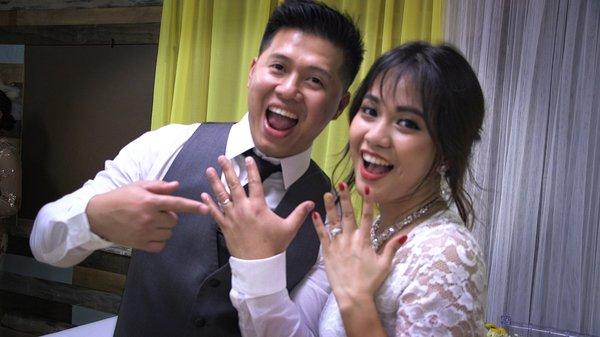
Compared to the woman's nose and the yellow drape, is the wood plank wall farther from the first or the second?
the woman's nose

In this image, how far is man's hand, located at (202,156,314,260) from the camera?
944 mm

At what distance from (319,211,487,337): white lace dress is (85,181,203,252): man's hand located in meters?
0.41

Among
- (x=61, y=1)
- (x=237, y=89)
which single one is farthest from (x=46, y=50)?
(x=237, y=89)

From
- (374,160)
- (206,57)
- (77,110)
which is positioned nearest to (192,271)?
(374,160)

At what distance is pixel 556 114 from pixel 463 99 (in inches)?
47.7

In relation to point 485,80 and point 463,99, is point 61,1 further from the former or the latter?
point 463,99

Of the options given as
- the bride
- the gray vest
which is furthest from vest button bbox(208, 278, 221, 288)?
the bride

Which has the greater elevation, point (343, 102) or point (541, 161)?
point (343, 102)

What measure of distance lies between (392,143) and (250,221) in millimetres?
328

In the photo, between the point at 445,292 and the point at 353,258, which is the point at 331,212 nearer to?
the point at 353,258

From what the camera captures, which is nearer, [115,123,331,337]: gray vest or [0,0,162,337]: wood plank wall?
[115,123,331,337]: gray vest

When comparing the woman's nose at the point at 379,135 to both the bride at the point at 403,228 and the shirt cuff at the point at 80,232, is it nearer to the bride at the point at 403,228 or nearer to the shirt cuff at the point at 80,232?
the bride at the point at 403,228

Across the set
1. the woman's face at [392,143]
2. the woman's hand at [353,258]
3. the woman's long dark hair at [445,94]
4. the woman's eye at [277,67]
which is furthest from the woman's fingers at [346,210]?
the woman's eye at [277,67]

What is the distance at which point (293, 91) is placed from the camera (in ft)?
3.99
